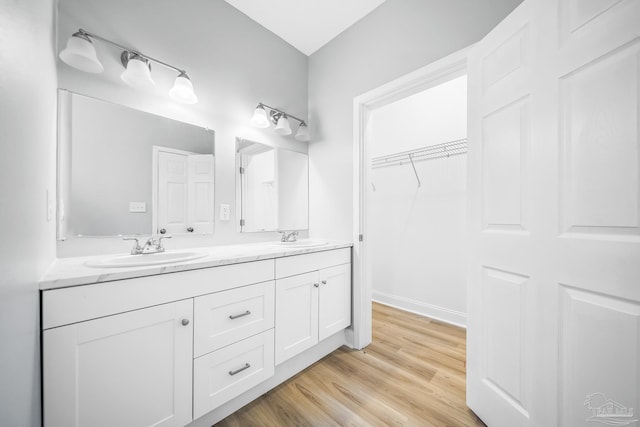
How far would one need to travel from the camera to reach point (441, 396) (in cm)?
143

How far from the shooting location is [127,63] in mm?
1382

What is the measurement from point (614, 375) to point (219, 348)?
4.94 feet

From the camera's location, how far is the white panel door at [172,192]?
5.04 feet

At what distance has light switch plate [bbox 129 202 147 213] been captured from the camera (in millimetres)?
1432

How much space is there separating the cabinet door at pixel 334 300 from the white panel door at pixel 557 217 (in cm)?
88

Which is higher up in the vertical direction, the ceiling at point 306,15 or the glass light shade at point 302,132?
the ceiling at point 306,15

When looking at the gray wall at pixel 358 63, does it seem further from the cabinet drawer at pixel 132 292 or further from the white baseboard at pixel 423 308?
the white baseboard at pixel 423 308

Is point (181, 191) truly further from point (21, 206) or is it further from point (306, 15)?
point (306, 15)

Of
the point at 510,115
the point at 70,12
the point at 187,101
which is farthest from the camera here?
the point at 187,101

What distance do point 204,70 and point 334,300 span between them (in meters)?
1.93

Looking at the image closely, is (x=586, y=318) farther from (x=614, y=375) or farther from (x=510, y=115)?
(x=510, y=115)

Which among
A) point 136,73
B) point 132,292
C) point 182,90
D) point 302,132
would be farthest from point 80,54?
point 302,132

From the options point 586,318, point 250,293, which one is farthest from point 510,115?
point 250,293

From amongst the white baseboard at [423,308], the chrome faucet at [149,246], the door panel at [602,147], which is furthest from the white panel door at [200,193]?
the white baseboard at [423,308]
